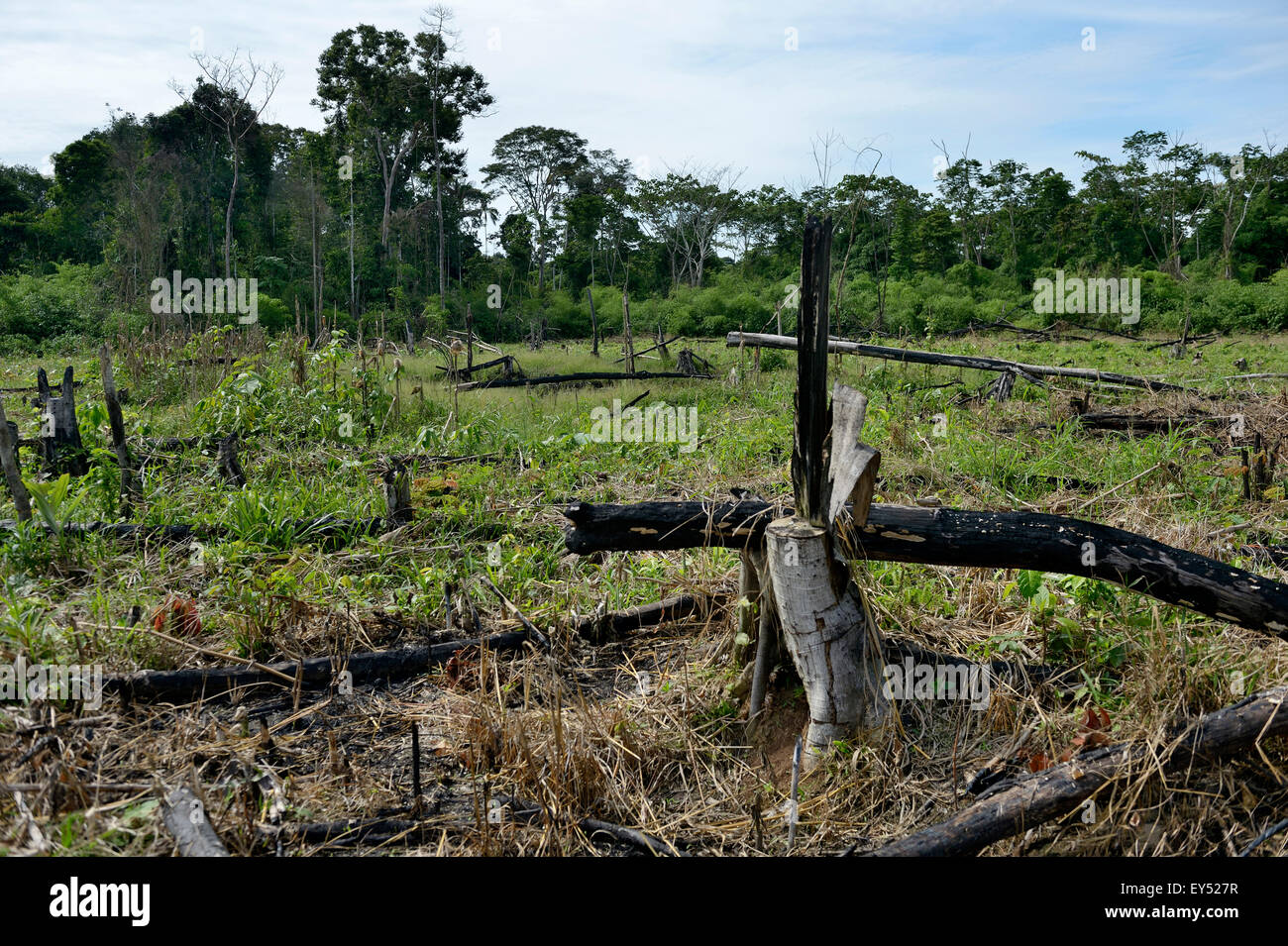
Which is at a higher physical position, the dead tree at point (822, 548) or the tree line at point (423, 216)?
the tree line at point (423, 216)

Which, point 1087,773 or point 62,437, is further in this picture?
point 62,437

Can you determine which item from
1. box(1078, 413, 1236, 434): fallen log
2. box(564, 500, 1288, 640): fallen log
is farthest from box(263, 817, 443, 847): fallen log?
box(1078, 413, 1236, 434): fallen log

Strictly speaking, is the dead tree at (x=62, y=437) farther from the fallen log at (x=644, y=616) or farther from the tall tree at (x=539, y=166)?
the tall tree at (x=539, y=166)

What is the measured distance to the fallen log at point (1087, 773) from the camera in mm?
2263

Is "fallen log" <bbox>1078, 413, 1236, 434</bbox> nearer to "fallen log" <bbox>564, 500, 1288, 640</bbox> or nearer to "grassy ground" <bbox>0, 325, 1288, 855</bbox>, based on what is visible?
"grassy ground" <bbox>0, 325, 1288, 855</bbox>

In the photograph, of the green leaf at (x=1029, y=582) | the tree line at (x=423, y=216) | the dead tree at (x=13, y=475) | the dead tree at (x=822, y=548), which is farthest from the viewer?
the tree line at (x=423, y=216)

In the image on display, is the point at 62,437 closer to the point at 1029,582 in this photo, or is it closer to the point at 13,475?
the point at 13,475

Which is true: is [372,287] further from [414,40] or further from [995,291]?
[995,291]

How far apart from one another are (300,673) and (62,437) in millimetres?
4159

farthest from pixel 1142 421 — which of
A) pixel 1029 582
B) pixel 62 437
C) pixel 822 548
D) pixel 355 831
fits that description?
pixel 62 437

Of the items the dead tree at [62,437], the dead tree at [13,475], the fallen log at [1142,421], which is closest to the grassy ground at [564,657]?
the dead tree at [13,475]

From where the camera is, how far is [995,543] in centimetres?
269

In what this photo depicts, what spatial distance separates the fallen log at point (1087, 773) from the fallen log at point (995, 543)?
261 millimetres

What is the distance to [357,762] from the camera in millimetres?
2947
